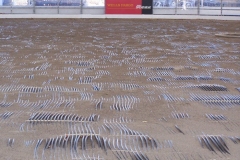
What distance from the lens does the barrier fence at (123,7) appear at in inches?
944

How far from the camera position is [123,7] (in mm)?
24094

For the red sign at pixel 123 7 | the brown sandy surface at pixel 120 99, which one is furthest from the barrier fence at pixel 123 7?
the brown sandy surface at pixel 120 99

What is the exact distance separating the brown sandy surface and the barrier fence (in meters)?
15.5

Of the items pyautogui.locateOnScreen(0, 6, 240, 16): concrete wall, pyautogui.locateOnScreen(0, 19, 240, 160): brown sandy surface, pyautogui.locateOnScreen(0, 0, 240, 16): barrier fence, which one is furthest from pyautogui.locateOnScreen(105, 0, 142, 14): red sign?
pyautogui.locateOnScreen(0, 19, 240, 160): brown sandy surface

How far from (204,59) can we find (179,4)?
1742cm

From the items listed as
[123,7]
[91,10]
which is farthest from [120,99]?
[91,10]

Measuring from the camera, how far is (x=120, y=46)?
9461 mm

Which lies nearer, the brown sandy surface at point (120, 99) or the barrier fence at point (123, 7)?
the brown sandy surface at point (120, 99)

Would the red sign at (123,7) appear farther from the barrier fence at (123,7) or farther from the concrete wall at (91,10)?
the concrete wall at (91,10)

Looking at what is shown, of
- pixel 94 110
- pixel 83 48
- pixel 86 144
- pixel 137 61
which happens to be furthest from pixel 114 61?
pixel 86 144

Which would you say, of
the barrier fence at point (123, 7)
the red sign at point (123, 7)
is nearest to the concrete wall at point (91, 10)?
the barrier fence at point (123, 7)

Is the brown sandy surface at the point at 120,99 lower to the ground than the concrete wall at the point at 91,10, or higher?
lower

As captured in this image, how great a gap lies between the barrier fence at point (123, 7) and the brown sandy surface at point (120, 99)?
50.7ft

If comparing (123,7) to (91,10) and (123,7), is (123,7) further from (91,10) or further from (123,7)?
(91,10)
